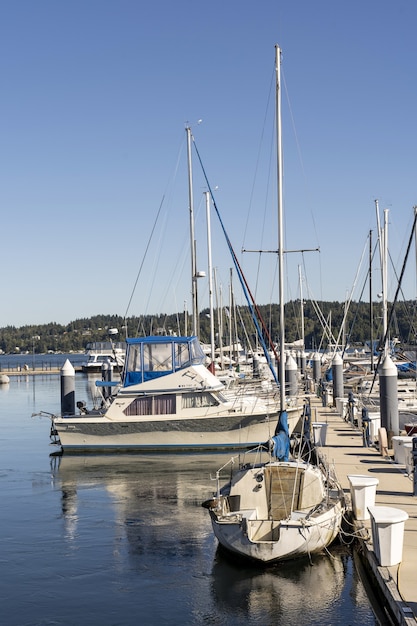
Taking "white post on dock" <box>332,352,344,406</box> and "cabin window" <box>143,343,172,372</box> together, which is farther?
"white post on dock" <box>332,352,344,406</box>

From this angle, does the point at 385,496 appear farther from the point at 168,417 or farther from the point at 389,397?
the point at 168,417

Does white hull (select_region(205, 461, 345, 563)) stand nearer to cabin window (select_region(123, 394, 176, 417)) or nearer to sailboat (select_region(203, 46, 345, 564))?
sailboat (select_region(203, 46, 345, 564))

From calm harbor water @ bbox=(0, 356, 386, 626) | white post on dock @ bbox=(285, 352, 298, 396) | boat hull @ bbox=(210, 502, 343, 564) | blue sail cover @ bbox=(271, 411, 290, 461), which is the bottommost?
calm harbor water @ bbox=(0, 356, 386, 626)

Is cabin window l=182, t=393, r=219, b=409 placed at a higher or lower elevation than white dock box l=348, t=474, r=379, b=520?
higher

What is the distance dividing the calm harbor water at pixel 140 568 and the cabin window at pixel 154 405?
482 centimetres

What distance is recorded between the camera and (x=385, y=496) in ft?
57.3

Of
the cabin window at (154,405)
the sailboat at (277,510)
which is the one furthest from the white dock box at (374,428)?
the sailboat at (277,510)

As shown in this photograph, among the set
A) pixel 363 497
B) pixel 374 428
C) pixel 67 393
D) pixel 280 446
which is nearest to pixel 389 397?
pixel 374 428

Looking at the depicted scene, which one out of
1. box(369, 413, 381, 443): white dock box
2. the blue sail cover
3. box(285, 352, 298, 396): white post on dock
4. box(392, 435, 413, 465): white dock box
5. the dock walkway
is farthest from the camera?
box(285, 352, 298, 396): white post on dock

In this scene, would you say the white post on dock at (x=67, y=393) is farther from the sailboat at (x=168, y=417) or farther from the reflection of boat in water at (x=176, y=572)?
the reflection of boat in water at (x=176, y=572)

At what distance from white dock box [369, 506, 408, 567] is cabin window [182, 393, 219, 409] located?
17.5m

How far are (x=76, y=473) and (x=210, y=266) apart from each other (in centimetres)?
1835

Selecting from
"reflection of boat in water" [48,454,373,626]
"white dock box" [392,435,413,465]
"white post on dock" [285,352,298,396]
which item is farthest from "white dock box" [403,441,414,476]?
"white post on dock" [285,352,298,396]

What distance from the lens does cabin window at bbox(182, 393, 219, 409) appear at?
98.7 ft
